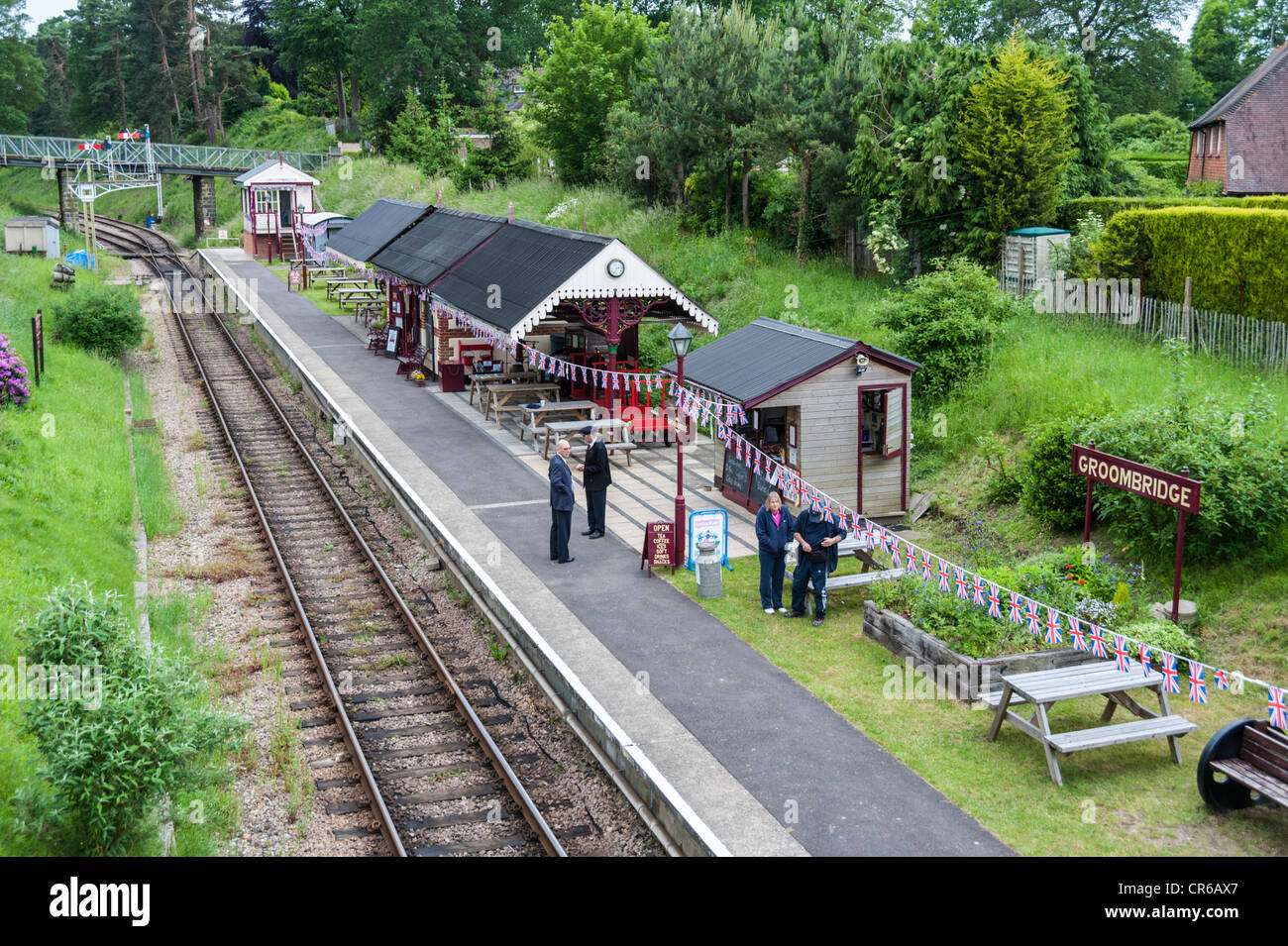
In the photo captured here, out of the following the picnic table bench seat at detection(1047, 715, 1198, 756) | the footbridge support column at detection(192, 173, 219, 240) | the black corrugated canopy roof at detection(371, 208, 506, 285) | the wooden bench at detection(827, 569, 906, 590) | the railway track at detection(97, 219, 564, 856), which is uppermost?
the footbridge support column at detection(192, 173, 219, 240)

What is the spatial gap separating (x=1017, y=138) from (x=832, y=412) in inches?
431

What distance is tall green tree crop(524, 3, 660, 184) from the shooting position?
1879 inches

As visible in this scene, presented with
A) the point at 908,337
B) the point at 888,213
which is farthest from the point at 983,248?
the point at 908,337

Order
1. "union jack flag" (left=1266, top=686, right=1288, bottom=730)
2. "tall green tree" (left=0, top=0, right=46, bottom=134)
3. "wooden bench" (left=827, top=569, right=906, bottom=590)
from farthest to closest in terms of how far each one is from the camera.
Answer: "tall green tree" (left=0, top=0, right=46, bottom=134) → "wooden bench" (left=827, top=569, right=906, bottom=590) → "union jack flag" (left=1266, top=686, right=1288, bottom=730)

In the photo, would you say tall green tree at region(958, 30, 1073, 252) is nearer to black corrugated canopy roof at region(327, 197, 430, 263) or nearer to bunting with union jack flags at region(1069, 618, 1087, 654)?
bunting with union jack flags at region(1069, 618, 1087, 654)

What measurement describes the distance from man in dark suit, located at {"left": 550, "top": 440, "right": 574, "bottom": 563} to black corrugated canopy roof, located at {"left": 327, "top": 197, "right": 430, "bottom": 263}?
21.1 meters

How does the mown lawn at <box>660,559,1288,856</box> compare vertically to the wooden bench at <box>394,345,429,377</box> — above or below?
below

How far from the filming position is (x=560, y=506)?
17141 mm

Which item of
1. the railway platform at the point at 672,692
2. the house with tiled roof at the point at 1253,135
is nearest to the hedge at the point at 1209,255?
the railway platform at the point at 672,692

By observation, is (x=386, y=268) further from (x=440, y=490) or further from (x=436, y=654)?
(x=436, y=654)

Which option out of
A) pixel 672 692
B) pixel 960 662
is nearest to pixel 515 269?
pixel 672 692

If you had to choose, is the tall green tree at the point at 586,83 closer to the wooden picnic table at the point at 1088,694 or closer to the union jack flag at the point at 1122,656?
the union jack flag at the point at 1122,656

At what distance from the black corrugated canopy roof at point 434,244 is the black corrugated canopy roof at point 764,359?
11.2 metres

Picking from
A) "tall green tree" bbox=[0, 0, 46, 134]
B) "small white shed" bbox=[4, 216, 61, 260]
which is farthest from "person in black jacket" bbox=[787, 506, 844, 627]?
"tall green tree" bbox=[0, 0, 46, 134]
